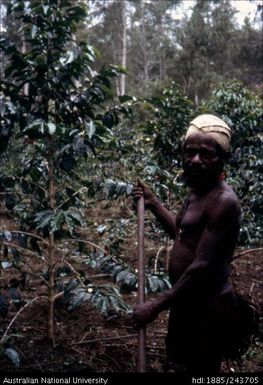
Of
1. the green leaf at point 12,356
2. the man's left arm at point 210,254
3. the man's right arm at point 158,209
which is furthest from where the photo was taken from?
the man's right arm at point 158,209

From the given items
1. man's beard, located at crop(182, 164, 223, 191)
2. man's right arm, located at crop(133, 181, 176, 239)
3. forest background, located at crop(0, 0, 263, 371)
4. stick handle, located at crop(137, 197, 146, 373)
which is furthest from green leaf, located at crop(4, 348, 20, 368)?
man's beard, located at crop(182, 164, 223, 191)

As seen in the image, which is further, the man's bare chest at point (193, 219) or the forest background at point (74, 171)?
the forest background at point (74, 171)

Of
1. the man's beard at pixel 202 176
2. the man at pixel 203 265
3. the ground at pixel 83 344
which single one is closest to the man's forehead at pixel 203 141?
the man at pixel 203 265

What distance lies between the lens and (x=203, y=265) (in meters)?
1.96

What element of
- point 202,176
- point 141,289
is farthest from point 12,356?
point 202,176

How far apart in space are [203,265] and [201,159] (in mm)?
503

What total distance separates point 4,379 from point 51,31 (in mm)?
2322

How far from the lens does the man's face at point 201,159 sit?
2.07 meters

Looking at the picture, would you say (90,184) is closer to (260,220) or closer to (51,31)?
(51,31)

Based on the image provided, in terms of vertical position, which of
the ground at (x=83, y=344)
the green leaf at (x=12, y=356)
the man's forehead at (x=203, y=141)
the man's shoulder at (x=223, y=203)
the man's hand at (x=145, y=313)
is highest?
the man's forehead at (x=203, y=141)

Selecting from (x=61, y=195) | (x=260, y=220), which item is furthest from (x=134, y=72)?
(x=61, y=195)

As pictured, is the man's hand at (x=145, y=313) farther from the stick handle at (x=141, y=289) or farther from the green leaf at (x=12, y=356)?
the green leaf at (x=12, y=356)

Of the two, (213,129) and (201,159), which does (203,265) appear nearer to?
(201,159)

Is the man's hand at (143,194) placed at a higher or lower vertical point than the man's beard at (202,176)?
lower
